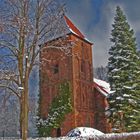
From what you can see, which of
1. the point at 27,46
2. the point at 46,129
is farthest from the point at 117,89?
the point at 27,46

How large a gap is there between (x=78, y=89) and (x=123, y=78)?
8573 mm

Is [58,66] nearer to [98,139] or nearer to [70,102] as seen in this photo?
[70,102]

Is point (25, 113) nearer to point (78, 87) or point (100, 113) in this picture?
point (78, 87)

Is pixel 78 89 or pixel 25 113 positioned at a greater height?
pixel 78 89

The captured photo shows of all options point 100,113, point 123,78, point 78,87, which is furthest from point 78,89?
point 123,78

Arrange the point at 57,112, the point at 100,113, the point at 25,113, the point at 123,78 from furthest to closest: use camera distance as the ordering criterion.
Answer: the point at 100,113, the point at 57,112, the point at 123,78, the point at 25,113

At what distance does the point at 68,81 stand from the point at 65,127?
546 centimetres

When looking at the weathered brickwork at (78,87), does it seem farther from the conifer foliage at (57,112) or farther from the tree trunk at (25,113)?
the tree trunk at (25,113)

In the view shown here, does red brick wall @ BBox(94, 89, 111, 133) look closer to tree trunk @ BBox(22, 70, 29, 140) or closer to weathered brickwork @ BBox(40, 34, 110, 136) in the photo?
weathered brickwork @ BBox(40, 34, 110, 136)

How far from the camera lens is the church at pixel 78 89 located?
4003 centimetres

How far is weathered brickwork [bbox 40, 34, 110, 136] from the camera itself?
40062mm

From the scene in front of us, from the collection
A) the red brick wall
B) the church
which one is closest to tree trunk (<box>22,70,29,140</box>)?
the church

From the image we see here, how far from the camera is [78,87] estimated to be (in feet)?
137

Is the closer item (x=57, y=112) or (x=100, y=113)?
(x=57, y=112)
